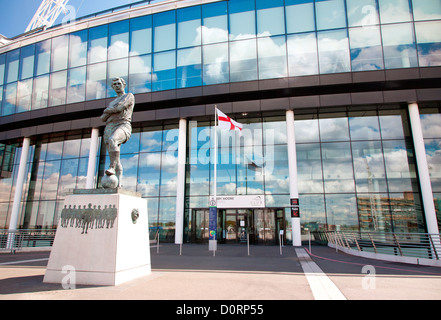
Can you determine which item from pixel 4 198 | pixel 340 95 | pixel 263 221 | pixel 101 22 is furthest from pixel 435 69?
pixel 4 198

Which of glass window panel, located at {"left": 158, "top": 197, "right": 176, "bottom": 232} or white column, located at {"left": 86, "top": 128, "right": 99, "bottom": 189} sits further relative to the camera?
white column, located at {"left": 86, "top": 128, "right": 99, "bottom": 189}

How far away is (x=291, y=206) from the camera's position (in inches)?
773

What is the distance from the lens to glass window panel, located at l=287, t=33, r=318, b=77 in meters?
20.0

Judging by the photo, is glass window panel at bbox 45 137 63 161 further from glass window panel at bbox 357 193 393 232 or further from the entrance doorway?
glass window panel at bbox 357 193 393 232

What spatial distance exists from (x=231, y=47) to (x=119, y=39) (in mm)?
10184

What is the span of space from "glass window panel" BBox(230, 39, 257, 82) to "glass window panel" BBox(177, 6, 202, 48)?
318cm

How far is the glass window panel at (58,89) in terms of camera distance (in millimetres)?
24422

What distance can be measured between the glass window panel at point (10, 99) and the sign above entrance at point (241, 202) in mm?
22197

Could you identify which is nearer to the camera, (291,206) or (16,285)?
(16,285)

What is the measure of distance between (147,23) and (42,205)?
1928 cm

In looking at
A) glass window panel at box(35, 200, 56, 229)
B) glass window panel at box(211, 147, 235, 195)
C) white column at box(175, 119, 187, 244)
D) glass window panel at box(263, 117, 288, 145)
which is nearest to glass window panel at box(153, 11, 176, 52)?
white column at box(175, 119, 187, 244)

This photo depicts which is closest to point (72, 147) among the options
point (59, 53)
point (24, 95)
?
point (24, 95)

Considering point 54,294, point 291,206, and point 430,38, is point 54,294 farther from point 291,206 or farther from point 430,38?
point 430,38
